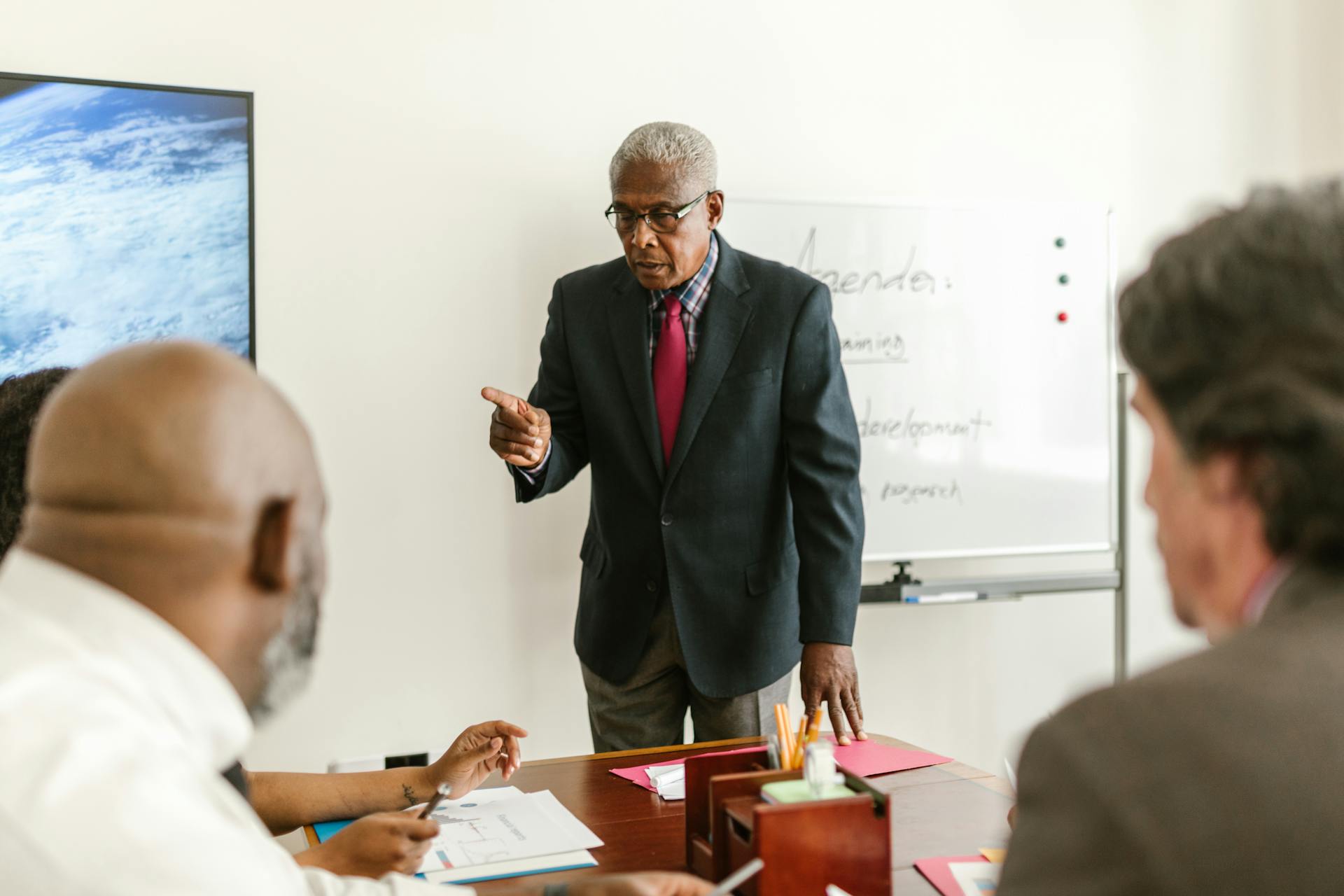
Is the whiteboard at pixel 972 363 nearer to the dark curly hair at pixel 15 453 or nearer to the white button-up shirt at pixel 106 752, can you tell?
the dark curly hair at pixel 15 453

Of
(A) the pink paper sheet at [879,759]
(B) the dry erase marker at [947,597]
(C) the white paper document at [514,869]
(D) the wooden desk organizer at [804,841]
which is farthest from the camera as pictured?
(B) the dry erase marker at [947,597]

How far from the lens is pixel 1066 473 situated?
3291mm

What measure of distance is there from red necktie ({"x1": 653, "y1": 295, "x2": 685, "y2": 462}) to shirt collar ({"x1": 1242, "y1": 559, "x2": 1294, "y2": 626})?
1.65 metres

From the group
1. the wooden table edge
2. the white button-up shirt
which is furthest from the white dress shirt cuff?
the white button-up shirt

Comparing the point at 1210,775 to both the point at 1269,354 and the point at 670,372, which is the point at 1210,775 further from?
the point at 670,372

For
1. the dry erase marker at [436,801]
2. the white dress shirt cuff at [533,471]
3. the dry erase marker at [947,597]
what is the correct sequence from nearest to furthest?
the dry erase marker at [436,801]
the white dress shirt cuff at [533,471]
the dry erase marker at [947,597]

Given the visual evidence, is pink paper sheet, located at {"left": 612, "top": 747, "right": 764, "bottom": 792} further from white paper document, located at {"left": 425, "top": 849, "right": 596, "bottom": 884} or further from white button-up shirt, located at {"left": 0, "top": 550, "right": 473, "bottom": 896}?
white button-up shirt, located at {"left": 0, "top": 550, "right": 473, "bottom": 896}

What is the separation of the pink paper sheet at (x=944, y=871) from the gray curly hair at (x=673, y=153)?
1.41 meters

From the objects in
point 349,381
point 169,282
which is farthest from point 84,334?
Answer: point 349,381

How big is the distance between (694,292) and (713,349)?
15 centimetres

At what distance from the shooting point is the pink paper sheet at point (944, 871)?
1283 mm

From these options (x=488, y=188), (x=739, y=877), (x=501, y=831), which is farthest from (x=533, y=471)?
(x=739, y=877)

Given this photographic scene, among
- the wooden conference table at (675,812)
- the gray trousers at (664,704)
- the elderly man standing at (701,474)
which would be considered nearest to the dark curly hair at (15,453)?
the wooden conference table at (675,812)

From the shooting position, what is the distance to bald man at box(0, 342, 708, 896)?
70 centimetres
